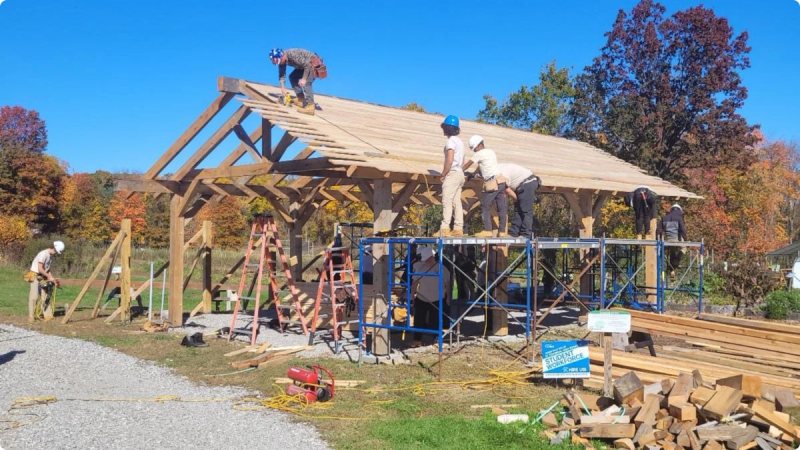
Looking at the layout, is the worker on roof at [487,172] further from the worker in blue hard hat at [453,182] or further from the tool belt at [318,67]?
the tool belt at [318,67]

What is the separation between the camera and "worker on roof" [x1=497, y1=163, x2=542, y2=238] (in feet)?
36.9

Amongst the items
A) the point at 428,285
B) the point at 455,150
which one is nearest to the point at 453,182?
the point at 455,150

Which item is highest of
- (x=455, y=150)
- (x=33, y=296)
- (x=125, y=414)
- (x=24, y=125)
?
(x=24, y=125)

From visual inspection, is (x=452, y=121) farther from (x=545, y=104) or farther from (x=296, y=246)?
(x=545, y=104)

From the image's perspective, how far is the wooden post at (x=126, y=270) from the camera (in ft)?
48.5

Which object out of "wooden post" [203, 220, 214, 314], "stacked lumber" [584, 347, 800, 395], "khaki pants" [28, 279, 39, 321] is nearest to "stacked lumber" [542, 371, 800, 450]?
"stacked lumber" [584, 347, 800, 395]

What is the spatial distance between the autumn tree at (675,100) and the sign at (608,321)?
2211 centimetres

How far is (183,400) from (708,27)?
27.9 m

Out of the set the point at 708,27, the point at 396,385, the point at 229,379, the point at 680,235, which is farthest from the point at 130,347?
the point at 708,27

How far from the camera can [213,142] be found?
42.9ft

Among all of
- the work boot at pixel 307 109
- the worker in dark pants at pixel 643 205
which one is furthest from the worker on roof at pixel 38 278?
the worker in dark pants at pixel 643 205

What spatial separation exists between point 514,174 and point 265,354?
493 cm

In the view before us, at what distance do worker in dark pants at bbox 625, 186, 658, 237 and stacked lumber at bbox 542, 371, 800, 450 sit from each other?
28.6 feet

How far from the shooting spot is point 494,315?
13375 millimetres
